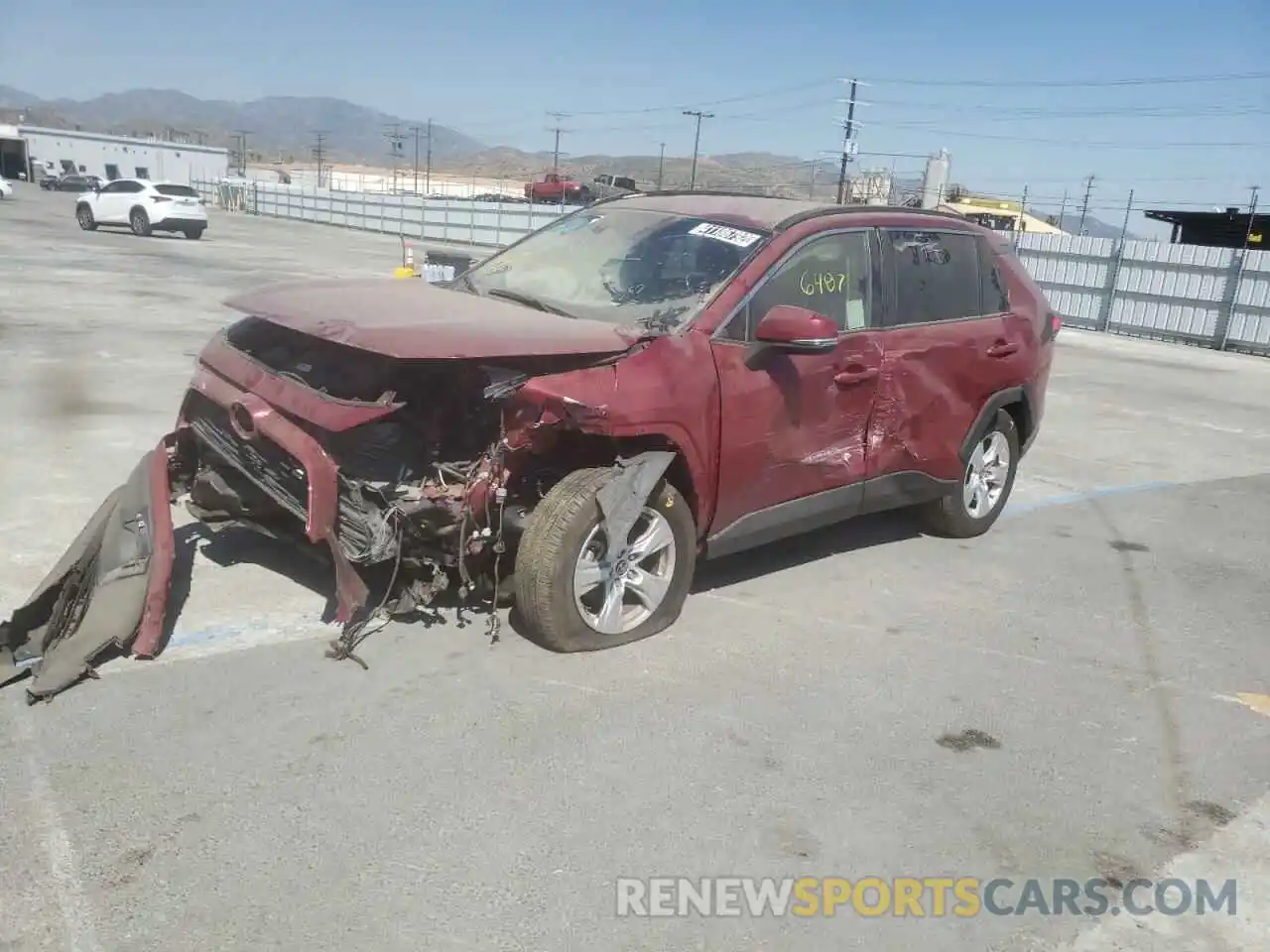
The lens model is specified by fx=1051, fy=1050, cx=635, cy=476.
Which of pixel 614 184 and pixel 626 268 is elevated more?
pixel 614 184

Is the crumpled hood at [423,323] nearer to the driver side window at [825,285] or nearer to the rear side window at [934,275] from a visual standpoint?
the driver side window at [825,285]

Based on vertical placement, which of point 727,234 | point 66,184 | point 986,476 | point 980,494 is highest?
point 727,234

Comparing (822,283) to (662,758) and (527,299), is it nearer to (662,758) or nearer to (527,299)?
(527,299)

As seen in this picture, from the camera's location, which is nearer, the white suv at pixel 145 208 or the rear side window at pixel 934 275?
the rear side window at pixel 934 275

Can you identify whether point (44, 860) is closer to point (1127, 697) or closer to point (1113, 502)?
point (1127, 697)

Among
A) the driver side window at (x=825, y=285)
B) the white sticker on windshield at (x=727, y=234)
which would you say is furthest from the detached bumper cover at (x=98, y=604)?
the white sticker on windshield at (x=727, y=234)

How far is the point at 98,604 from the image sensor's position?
3.79m

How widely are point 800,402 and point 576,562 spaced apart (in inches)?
51.7

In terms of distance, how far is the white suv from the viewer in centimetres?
2845

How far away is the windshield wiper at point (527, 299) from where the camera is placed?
4.62 m

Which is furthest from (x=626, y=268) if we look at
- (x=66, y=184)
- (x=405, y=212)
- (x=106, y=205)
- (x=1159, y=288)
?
(x=66, y=184)

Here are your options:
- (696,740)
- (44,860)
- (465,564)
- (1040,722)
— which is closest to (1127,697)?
(1040,722)

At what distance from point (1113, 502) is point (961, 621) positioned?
3.04 meters

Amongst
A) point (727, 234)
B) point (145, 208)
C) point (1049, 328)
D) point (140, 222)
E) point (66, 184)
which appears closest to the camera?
point (727, 234)
